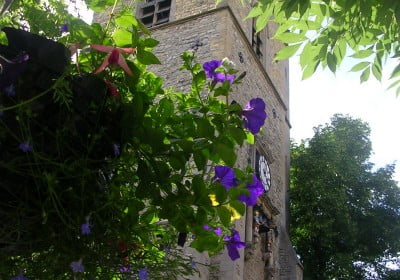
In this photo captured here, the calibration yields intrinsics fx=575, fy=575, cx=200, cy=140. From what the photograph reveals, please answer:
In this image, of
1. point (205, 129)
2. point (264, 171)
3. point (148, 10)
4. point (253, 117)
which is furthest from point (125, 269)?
point (148, 10)

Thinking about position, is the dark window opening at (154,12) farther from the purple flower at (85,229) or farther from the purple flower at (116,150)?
the purple flower at (85,229)

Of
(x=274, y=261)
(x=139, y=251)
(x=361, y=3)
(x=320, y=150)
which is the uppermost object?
(x=320, y=150)

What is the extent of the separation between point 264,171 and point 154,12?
5122 millimetres

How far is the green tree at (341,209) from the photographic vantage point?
17.5 m

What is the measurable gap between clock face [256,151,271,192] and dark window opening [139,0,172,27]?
4295 millimetres

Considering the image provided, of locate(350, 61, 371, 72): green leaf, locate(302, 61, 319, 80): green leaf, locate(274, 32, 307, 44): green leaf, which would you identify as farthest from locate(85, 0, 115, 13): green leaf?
locate(350, 61, 371, 72): green leaf

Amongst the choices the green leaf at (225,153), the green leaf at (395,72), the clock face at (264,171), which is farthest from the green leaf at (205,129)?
the clock face at (264,171)

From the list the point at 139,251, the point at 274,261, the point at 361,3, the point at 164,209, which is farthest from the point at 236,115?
the point at 274,261

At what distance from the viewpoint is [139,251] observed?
1.97m

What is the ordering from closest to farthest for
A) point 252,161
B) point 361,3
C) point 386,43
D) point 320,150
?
point 361,3, point 386,43, point 252,161, point 320,150

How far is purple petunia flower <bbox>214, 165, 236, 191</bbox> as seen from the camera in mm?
1970

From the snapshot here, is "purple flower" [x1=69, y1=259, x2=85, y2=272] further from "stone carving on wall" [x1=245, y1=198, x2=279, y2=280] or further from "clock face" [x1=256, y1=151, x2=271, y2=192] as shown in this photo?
"clock face" [x1=256, y1=151, x2=271, y2=192]

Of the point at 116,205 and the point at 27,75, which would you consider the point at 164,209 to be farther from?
the point at 27,75

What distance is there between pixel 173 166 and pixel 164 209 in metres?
0.15
